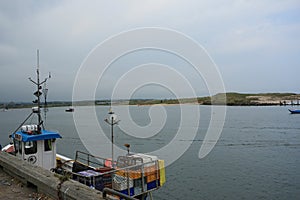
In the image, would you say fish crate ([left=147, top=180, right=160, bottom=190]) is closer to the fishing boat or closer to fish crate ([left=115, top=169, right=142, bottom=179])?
the fishing boat

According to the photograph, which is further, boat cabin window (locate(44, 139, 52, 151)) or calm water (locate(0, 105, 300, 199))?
calm water (locate(0, 105, 300, 199))

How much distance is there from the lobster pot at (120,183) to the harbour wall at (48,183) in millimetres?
3041

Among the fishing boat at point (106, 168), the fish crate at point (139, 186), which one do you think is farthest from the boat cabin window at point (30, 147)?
the fish crate at point (139, 186)

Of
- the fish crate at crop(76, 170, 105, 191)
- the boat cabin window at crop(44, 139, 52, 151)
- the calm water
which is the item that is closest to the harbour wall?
the fish crate at crop(76, 170, 105, 191)

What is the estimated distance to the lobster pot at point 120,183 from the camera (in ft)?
27.7

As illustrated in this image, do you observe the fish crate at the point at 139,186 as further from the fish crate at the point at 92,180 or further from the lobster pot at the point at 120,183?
the fish crate at the point at 92,180

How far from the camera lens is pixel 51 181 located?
4.99 metres

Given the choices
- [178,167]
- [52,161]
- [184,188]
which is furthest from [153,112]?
[52,161]

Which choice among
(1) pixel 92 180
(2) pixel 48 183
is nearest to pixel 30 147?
(1) pixel 92 180

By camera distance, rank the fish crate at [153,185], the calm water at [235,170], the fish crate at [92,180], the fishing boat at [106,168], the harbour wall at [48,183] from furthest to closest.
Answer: the calm water at [235,170] → the fish crate at [153,185] → the fishing boat at [106,168] → the fish crate at [92,180] → the harbour wall at [48,183]

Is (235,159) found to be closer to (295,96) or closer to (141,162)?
(141,162)

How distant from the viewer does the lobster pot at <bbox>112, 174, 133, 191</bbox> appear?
8.45m

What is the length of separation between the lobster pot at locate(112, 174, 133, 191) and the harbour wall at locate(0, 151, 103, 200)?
9.98 ft

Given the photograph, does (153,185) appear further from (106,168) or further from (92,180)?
(92,180)
